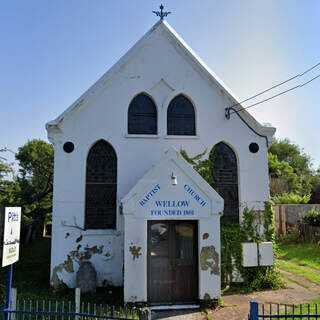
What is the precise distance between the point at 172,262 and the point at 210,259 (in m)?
1.09

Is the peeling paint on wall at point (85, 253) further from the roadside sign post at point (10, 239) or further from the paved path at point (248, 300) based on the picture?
the roadside sign post at point (10, 239)

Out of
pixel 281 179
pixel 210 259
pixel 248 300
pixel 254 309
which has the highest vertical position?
pixel 281 179

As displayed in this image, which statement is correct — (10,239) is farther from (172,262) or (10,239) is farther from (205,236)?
(205,236)

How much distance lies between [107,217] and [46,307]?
11.1ft

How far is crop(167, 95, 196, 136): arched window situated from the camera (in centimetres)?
1140

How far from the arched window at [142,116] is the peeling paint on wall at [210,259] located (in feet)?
15.6

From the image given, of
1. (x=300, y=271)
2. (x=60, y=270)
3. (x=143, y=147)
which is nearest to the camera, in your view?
(x=60, y=270)

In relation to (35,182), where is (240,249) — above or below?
below

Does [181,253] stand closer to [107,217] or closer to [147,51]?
[107,217]

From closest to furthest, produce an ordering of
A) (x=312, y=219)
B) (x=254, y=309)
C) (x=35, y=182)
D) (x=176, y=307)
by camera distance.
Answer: (x=254, y=309), (x=176, y=307), (x=312, y=219), (x=35, y=182)

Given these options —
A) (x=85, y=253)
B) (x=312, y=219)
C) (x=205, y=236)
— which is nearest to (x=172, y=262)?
(x=205, y=236)

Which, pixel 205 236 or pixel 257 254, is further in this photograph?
pixel 257 254

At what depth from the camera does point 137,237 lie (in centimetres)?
845

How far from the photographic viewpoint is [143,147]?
433 inches
